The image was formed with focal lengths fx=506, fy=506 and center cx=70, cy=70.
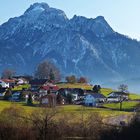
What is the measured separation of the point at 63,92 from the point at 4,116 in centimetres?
5900

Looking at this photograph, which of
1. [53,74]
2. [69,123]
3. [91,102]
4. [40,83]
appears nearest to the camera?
[69,123]

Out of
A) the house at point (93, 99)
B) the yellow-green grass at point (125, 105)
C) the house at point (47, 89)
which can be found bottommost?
the yellow-green grass at point (125, 105)

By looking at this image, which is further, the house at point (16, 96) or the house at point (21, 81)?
the house at point (21, 81)

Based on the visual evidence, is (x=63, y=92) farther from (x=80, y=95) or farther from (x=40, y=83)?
(x=40, y=83)

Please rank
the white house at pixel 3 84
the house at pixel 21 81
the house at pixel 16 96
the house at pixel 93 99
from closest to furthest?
the house at pixel 16 96
the house at pixel 93 99
the white house at pixel 3 84
the house at pixel 21 81

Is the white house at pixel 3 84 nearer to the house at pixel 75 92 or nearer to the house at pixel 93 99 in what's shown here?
the house at pixel 75 92

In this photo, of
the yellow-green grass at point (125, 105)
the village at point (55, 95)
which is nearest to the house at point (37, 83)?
the village at point (55, 95)

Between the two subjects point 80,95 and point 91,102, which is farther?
point 80,95

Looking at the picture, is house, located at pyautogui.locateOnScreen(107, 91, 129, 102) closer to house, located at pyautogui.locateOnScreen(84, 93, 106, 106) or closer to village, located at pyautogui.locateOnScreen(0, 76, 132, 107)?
village, located at pyautogui.locateOnScreen(0, 76, 132, 107)

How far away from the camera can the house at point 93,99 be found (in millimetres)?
103781

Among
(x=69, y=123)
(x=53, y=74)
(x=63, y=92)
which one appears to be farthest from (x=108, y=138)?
(x=53, y=74)

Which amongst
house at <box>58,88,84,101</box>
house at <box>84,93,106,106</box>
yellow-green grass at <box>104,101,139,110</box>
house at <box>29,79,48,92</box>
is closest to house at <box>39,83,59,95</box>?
house at <box>29,79,48,92</box>

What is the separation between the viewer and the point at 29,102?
9012cm

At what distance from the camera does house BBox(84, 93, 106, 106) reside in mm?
103781
